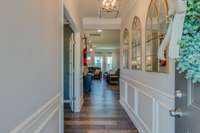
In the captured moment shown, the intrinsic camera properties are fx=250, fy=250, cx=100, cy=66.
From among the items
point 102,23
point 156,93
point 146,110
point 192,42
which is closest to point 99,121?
point 146,110

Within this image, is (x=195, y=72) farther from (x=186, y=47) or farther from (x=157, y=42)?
(x=157, y=42)

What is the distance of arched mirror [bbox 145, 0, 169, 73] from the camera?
2975 millimetres

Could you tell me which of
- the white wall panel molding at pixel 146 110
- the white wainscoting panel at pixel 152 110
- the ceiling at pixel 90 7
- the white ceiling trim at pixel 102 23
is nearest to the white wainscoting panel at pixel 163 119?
the white wainscoting panel at pixel 152 110

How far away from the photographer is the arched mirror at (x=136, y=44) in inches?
182

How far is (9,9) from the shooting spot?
1297mm

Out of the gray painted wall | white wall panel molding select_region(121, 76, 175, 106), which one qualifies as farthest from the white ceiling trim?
the gray painted wall

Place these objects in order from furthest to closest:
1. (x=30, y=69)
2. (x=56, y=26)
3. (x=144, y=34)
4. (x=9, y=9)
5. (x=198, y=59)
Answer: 1. (x=144, y=34)
2. (x=56, y=26)
3. (x=30, y=69)
4. (x=9, y=9)
5. (x=198, y=59)

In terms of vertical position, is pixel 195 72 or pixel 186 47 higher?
pixel 186 47

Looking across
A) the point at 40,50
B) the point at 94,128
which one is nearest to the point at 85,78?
the point at 94,128

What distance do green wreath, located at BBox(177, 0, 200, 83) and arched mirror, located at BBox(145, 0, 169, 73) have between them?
156 centimetres

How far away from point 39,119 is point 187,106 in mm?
1113

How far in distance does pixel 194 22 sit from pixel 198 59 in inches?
7.3

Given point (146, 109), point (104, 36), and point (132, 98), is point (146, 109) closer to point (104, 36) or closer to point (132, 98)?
point (132, 98)

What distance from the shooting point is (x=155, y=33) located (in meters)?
3.43
